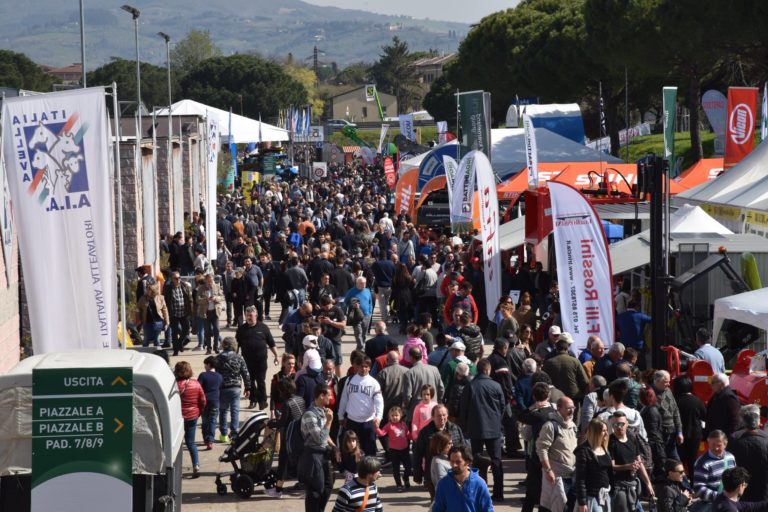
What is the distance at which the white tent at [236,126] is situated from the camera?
48406 millimetres

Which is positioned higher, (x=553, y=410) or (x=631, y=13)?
(x=631, y=13)

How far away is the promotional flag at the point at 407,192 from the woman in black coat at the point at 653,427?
70.4 ft

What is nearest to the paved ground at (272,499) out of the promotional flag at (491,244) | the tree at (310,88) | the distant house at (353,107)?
the promotional flag at (491,244)

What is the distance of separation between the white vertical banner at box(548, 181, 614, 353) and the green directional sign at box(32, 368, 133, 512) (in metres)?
7.04

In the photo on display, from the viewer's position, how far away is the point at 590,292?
14.1 m

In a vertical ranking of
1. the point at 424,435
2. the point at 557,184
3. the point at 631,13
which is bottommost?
the point at 424,435

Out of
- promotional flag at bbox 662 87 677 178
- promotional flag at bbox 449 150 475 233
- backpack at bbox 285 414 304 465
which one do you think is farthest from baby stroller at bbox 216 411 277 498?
promotional flag at bbox 662 87 677 178

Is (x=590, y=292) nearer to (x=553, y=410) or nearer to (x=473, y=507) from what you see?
(x=553, y=410)

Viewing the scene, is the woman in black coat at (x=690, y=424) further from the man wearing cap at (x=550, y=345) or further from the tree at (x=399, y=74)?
the tree at (x=399, y=74)

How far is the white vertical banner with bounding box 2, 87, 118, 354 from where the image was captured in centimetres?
1116

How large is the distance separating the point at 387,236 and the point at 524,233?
169 inches

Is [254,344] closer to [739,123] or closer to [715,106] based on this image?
[739,123]

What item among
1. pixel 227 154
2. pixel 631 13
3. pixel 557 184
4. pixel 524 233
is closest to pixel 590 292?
pixel 557 184

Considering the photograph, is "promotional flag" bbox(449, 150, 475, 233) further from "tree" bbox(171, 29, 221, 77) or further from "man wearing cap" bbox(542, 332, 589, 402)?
"tree" bbox(171, 29, 221, 77)
